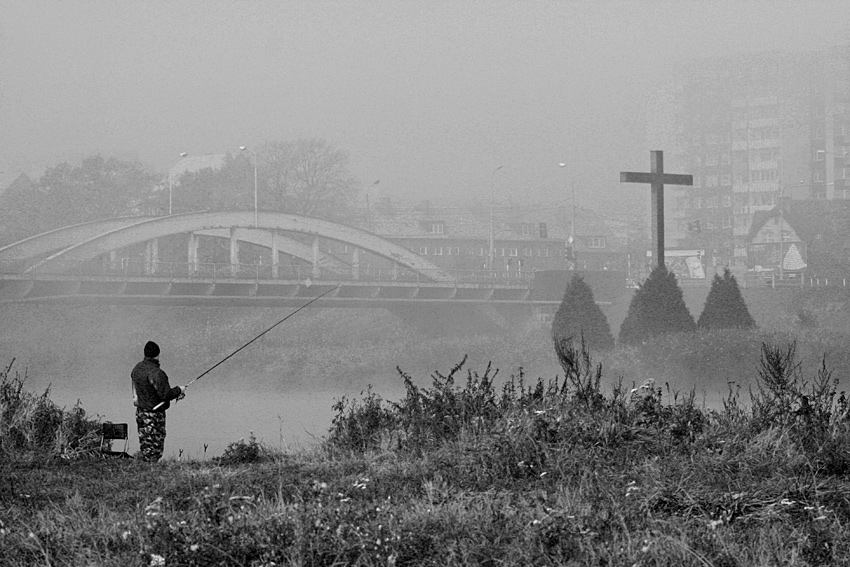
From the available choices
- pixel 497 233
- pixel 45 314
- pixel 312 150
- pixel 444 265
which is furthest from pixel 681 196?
pixel 45 314

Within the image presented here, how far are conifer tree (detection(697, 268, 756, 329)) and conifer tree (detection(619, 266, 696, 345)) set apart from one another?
0.46 metres

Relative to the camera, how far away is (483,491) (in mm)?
6344

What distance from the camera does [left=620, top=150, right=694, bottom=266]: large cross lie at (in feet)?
84.7

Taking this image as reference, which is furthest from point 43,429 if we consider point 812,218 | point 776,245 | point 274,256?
point 812,218

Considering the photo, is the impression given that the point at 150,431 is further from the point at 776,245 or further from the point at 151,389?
the point at 776,245

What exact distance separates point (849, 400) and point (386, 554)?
491 centimetres

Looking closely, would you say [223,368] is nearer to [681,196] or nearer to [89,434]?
[89,434]

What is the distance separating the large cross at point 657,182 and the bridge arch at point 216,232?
1478cm

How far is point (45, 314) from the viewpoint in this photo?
4434 centimetres

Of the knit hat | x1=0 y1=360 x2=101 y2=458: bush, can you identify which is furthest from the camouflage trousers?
the knit hat

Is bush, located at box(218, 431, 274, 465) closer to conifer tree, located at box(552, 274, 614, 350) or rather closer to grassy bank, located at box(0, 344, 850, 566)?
grassy bank, located at box(0, 344, 850, 566)

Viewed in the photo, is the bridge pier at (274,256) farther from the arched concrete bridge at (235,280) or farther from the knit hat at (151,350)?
the knit hat at (151,350)

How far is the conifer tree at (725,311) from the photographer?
2611 cm

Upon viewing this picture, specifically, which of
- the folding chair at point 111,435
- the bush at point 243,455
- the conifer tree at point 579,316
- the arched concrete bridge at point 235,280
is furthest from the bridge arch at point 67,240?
the bush at point 243,455
